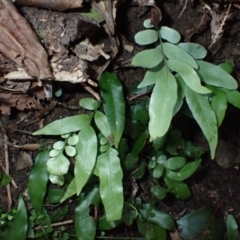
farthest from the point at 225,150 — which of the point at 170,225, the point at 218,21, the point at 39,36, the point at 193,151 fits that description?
the point at 39,36

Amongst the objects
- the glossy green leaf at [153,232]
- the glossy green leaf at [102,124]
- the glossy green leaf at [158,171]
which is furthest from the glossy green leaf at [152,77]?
the glossy green leaf at [153,232]

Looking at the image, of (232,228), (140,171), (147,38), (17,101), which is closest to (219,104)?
(147,38)

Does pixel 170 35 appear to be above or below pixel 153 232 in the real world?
above

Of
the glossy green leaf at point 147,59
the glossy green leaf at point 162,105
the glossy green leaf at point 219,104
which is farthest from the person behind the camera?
the glossy green leaf at point 219,104

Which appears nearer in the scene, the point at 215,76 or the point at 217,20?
the point at 215,76

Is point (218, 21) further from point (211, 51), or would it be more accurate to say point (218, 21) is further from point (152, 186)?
point (152, 186)

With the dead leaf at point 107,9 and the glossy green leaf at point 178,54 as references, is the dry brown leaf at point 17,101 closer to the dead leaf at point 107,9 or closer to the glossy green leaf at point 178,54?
the dead leaf at point 107,9

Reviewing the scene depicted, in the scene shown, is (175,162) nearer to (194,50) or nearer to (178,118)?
(178,118)
